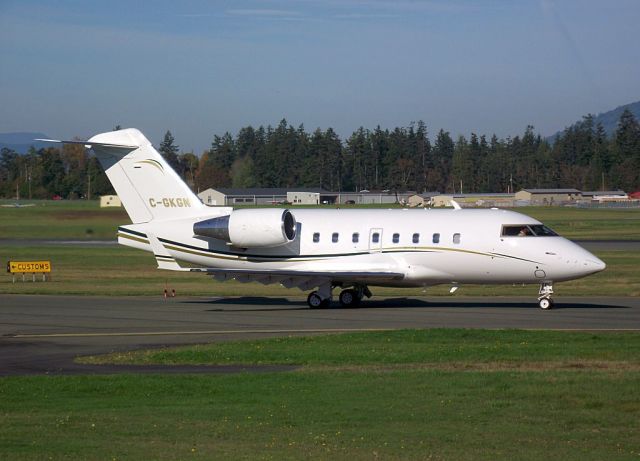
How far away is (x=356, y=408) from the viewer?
1355 centimetres

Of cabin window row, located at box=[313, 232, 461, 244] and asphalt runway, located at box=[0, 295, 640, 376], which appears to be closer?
asphalt runway, located at box=[0, 295, 640, 376]

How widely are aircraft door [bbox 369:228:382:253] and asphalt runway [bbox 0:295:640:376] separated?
1.84 meters

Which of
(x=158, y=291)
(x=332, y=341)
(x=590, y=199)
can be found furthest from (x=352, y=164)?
(x=332, y=341)

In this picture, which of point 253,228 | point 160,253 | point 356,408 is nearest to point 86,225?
point 160,253

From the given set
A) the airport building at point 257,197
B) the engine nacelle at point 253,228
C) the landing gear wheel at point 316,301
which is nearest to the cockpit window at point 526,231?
the landing gear wheel at point 316,301

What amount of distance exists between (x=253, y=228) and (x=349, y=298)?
3.75m

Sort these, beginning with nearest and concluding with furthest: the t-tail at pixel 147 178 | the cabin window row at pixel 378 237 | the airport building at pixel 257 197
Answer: the cabin window row at pixel 378 237
the t-tail at pixel 147 178
the airport building at pixel 257 197

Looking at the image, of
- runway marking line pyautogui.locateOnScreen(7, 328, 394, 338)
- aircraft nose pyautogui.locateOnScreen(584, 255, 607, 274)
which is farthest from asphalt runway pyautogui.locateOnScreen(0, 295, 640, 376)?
aircraft nose pyautogui.locateOnScreen(584, 255, 607, 274)

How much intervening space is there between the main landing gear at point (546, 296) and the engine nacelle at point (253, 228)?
7865 millimetres

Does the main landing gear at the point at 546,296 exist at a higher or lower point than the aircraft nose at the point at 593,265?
lower

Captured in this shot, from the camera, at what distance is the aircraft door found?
3006 centimetres

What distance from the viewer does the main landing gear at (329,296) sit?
30109mm

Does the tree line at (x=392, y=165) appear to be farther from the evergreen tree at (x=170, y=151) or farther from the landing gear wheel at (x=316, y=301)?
the landing gear wheel at (x=316, y=301)

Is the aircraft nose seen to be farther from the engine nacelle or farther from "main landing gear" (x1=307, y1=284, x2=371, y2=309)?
the engine nacelle
